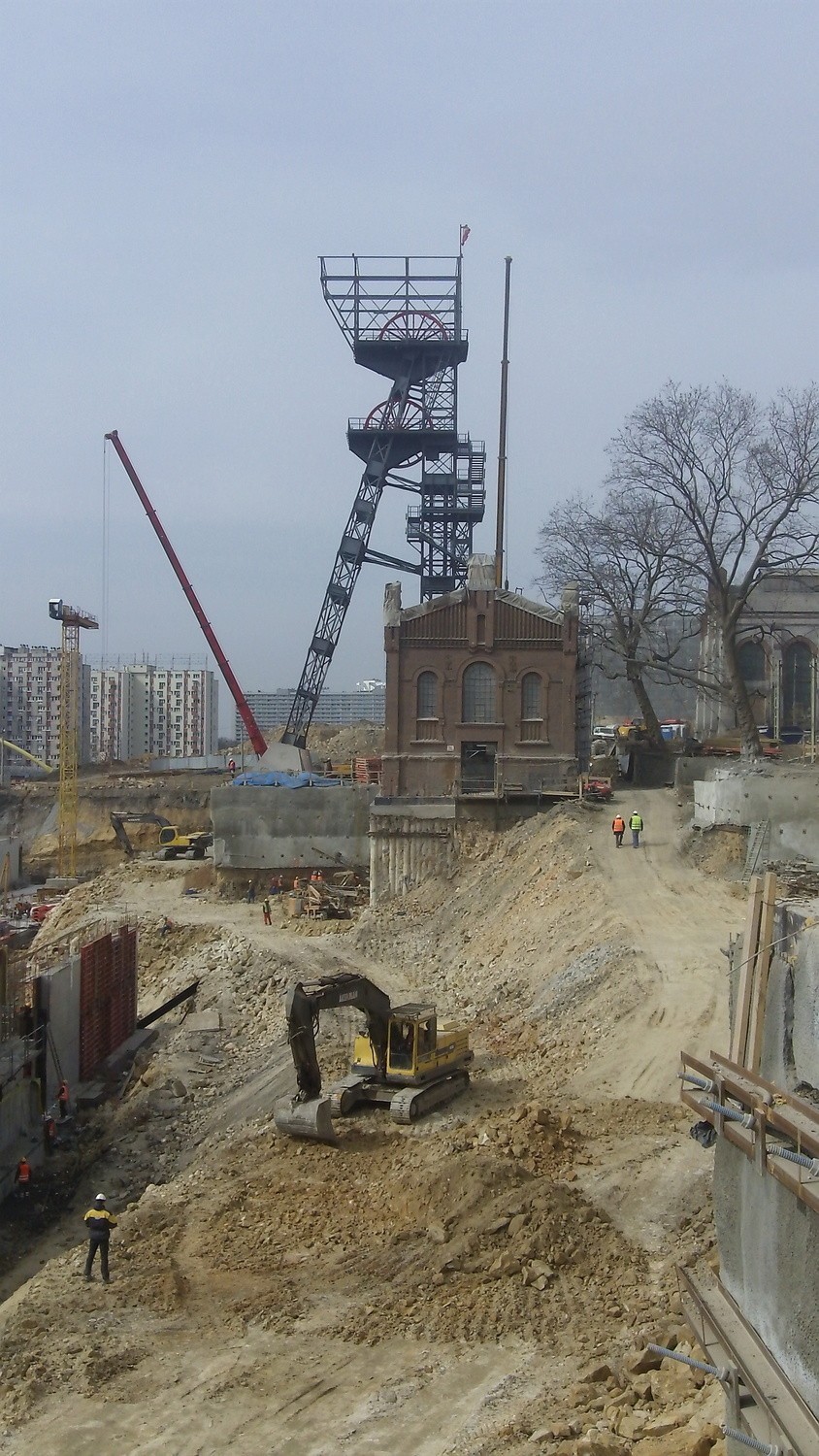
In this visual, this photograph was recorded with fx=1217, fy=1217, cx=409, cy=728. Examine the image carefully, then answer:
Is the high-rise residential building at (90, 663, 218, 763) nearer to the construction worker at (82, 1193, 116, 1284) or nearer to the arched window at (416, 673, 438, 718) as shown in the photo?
the arched window at (416, 673, 438, 718)

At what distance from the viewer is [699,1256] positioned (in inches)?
536

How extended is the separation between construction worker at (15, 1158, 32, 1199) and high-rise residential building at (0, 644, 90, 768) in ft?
480

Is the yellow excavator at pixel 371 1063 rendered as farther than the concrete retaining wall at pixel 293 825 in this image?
No

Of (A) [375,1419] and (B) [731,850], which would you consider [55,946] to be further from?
(A) [375,1419]

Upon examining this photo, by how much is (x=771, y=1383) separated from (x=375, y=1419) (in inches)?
222

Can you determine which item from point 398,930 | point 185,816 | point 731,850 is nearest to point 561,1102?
point 731,850

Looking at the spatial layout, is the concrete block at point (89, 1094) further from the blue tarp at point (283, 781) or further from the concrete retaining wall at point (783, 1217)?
the concrete retaining wall at point (783, 1217)

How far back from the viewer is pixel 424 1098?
65.7 feet

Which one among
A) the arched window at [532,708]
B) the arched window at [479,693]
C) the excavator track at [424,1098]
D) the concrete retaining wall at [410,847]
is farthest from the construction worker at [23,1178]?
the arched window at [532,708]

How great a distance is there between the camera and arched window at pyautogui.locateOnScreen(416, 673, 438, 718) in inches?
1617

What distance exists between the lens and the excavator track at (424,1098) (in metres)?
19.5

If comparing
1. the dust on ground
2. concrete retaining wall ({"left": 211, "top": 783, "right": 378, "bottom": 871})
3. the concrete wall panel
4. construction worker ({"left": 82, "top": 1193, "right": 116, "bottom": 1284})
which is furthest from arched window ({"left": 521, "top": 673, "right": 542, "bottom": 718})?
the concrete wall panel

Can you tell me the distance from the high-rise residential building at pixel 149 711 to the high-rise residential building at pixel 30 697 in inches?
351

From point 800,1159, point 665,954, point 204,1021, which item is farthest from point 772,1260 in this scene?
point 204,1021
